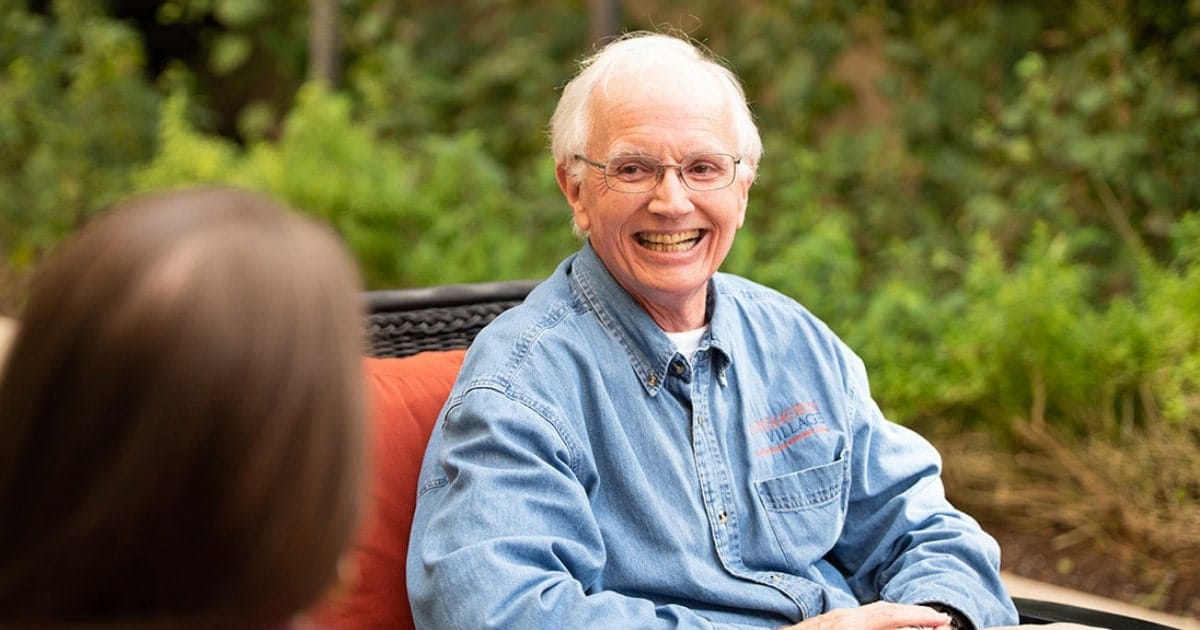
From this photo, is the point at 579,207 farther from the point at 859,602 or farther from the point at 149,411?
the point at 149,411

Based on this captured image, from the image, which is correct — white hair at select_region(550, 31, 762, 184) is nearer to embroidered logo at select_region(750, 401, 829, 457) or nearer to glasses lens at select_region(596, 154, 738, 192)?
glasses lens at select_region(596, 154, 738, 192)

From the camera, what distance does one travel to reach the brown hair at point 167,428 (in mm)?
811

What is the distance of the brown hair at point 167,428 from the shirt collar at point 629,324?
1109mm

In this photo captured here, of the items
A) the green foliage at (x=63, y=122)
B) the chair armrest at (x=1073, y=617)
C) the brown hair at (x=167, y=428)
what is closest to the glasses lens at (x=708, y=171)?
the chair armrest at (x=1073, y=617)

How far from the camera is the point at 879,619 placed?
185cm

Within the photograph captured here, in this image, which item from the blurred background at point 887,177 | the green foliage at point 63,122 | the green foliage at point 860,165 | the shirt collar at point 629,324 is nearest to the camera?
the shirt collar at point 629,324

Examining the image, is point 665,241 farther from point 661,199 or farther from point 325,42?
point 325,42

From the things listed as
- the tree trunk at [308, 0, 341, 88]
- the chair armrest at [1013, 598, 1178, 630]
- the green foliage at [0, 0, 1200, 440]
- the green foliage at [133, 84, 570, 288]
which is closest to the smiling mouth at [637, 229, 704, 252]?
the chair armrest at [1013, 598, 1178, 630]

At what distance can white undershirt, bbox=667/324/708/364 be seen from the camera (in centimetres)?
202

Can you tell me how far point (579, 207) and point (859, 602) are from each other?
2.43 ft

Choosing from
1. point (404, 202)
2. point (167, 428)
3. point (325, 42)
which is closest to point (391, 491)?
point (167, 428)

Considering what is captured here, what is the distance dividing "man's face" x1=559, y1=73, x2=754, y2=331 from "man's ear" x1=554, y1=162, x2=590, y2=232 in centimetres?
2

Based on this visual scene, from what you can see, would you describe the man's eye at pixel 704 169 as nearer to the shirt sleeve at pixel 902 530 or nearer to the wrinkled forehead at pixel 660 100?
the wrinkled forehead at pixel 660 100

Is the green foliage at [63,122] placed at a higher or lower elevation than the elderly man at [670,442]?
lower
